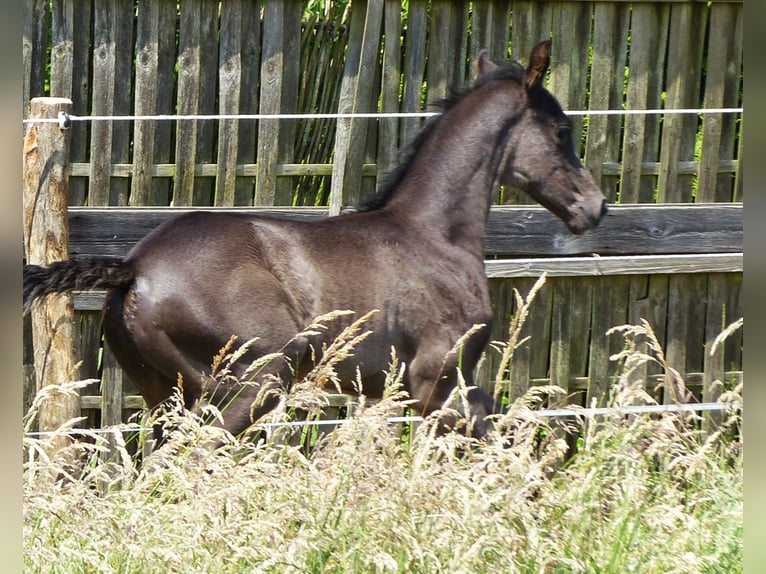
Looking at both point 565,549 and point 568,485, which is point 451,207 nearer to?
point 568,485

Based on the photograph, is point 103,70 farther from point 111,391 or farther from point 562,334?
point 562,334

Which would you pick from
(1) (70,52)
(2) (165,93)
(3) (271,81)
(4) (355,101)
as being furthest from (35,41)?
(4) (355,101)

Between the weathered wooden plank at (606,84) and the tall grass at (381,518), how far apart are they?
10.8 feet

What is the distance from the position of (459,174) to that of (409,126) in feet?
3.04

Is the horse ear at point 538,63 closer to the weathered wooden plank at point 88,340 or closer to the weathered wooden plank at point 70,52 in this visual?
the weathered wooden plank at point 70,52

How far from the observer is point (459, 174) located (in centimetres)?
487

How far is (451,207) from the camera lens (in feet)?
15.9

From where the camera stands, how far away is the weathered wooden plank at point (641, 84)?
5934 millimetres

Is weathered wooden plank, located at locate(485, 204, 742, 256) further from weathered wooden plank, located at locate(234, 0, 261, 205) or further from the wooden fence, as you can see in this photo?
weathered wooden plank, located at locate(234, 0, 261, 205)

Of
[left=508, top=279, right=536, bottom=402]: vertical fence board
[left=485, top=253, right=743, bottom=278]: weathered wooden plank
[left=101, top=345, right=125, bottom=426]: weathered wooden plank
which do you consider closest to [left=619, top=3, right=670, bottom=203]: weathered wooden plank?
[left=485, top=253, right=743, bottom=278]: weathered wooden plank

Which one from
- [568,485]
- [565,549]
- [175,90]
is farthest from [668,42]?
[565,549]

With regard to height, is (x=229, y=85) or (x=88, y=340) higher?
(x=229, y=85)

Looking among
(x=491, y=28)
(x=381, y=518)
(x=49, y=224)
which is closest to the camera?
(x=381, y=518)

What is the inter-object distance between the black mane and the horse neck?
0.02 metres
